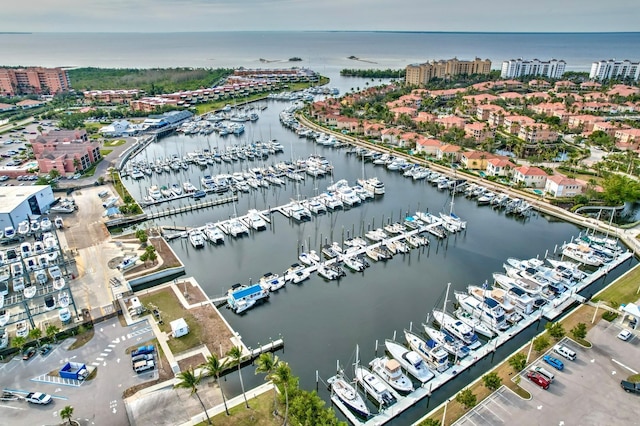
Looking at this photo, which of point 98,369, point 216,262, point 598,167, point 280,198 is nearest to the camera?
point 98,369

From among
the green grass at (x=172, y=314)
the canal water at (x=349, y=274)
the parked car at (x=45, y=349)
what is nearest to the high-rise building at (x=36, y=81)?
the canal water at (x=349, y=274)

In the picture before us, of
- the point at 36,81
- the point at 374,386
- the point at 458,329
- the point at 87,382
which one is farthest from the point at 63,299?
the point at 36,81

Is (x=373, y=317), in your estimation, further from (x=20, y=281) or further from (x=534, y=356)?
(x=20, y=281)

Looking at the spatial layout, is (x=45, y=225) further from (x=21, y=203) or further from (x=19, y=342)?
(x=19, y=342)

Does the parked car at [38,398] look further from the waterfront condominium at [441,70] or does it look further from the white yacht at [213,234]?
the waterfront condominium at [441,70]

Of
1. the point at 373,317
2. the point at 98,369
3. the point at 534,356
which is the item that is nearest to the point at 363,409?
the point at 373,317

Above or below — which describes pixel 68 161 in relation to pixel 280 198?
above
